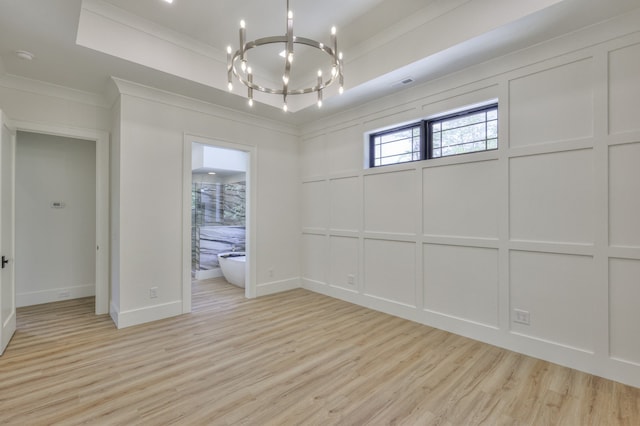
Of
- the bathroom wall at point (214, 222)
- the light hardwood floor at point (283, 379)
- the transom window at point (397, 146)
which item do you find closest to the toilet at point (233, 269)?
the bathroom wall at point (214, 222)

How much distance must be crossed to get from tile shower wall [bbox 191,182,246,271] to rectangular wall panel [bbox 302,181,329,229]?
86.9 inches

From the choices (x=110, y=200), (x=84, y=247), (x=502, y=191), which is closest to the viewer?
(x=502, y=191)

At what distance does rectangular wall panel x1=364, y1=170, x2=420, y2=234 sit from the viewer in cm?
379

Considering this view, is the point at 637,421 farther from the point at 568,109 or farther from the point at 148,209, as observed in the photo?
the point at 148,209

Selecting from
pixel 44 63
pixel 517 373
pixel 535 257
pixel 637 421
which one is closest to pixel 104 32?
pixel 44 63

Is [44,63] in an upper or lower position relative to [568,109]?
upper

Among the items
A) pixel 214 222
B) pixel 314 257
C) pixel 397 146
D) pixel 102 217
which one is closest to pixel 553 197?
pixel 397 146

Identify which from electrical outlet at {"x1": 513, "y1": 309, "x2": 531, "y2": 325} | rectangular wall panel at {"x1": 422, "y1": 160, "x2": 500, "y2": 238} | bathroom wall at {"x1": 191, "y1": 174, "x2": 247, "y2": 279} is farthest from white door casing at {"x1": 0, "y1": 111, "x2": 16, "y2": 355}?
electrical outlet at {"x1": 513, "y1": 309, "x2": 531, "y2": 325}

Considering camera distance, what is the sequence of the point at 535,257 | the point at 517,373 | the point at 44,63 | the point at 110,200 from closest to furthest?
the point at 517,373
the point at 535,257
the point at 44,63
the point at 110,200

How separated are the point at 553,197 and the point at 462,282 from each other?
4.00 feet

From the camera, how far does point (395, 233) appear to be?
3.96 meters

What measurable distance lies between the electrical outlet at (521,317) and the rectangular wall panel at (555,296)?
0.04 feet

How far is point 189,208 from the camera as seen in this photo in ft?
13.3

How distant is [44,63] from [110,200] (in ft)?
5.47
